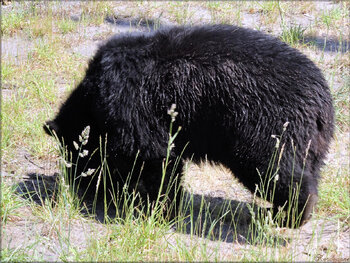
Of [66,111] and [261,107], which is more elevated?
[261,107]

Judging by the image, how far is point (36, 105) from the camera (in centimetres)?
586

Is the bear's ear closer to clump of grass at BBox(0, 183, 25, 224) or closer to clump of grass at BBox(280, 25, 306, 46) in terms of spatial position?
clump of grass at BBox(0, 183, 25, 224)

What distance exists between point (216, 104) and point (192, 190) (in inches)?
26.4

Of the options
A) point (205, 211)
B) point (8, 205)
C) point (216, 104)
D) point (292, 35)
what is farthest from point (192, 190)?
point (292, 35)

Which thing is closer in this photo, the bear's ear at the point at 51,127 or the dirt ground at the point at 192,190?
the dirt ground at the point at 192,190

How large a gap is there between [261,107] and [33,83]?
3486 millimetres

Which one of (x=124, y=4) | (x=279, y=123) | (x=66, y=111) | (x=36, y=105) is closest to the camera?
(x=279, y=123)

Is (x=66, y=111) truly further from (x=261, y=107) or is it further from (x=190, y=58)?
(x=261, y=107)

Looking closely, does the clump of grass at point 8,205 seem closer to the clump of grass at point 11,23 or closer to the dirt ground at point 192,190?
the dirt ground at point 192,190

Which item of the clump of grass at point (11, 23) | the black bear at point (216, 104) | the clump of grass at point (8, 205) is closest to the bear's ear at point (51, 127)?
the black bear at point (216, 104)

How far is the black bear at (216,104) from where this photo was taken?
365 centimetres

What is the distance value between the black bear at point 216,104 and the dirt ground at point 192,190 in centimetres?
30

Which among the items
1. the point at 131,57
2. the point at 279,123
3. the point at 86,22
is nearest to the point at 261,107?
the point at 279,123

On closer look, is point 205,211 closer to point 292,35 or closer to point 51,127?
point 51,127
